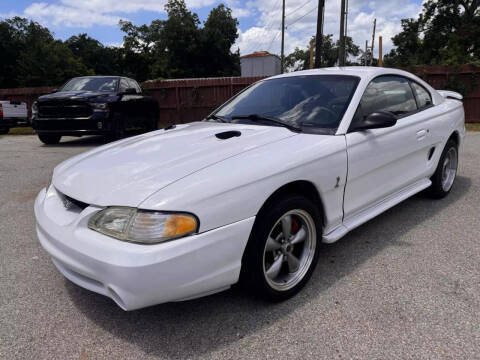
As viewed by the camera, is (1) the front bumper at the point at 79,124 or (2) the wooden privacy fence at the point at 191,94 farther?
(2) the wooden privacy fence at the point at 191,94

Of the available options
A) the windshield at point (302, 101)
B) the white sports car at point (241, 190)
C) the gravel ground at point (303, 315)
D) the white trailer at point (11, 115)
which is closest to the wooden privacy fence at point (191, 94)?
the white trailer at point (11, 115)

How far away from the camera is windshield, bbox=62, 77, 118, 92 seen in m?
9.45

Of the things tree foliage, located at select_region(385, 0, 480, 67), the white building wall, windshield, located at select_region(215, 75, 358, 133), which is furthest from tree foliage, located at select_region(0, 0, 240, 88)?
windshield, located at select_region(215, 75, 358, 133)

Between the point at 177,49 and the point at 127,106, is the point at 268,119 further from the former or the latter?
the point at 177,49

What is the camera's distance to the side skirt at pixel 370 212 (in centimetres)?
260

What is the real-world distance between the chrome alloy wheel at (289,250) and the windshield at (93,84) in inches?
323

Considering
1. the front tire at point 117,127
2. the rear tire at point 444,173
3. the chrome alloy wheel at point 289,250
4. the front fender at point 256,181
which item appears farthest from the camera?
the front tire at point 117,127

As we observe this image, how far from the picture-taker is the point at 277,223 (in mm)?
2275

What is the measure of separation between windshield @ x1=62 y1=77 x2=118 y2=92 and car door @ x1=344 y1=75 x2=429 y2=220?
7646 mm

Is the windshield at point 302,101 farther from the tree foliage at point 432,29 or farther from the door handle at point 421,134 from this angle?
the tree foliage at point 432,29

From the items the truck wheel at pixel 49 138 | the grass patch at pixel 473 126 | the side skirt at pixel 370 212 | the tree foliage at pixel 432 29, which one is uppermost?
the tree foliage at pixel 432 29

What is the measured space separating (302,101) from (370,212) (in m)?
1.04

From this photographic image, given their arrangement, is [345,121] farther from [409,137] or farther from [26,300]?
[26,300]

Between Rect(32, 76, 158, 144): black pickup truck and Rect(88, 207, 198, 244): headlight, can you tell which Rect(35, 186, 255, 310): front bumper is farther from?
Rect(32, 76, 158, 144): black pickup truck
